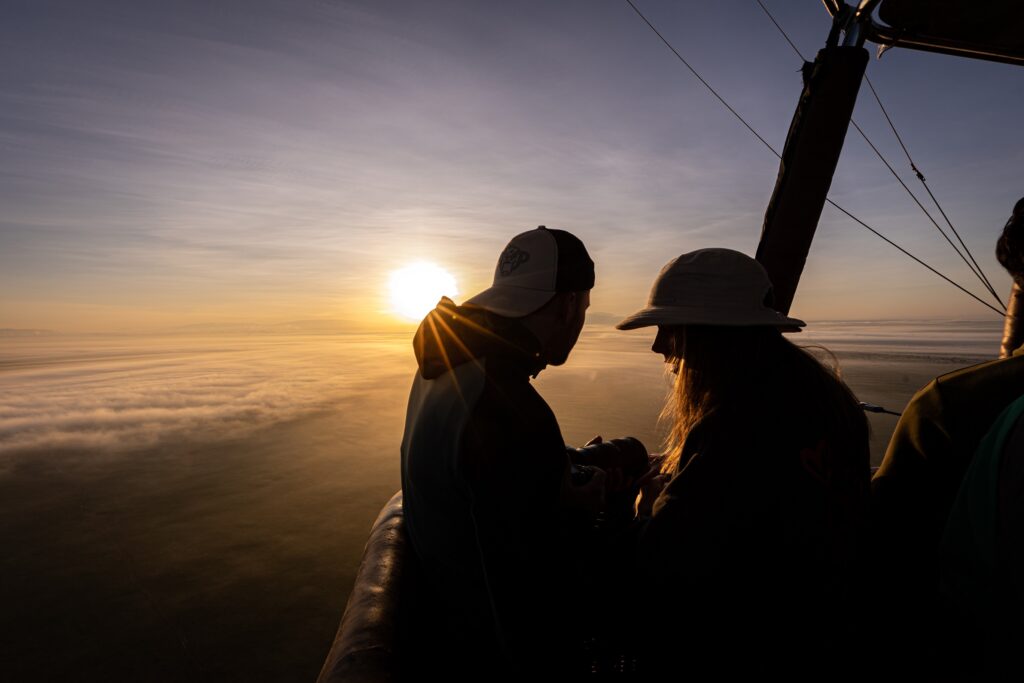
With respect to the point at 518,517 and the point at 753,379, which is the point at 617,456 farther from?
the point at 518,517

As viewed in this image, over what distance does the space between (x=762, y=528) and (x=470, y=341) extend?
1176 mm

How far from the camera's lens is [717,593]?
182 cm

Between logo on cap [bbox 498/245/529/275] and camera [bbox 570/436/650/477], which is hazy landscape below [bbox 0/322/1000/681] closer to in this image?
camera [bbox 570/436/650/477]

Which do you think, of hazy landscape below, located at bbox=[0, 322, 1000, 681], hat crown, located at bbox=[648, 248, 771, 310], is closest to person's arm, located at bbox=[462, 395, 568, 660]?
hat crown, located at bbox=[648, 248, 771, 310]

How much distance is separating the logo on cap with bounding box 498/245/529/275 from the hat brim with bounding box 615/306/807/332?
0.58m

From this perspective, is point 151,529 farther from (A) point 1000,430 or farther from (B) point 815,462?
(A) point 1000,430

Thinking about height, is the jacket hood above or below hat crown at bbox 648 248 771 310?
below

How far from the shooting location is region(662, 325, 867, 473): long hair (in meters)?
1.80

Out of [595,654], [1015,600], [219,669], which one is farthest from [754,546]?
[219,669]

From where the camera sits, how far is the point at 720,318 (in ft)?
6.63

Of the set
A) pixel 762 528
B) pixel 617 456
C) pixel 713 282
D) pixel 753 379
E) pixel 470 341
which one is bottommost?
pixel 617 456

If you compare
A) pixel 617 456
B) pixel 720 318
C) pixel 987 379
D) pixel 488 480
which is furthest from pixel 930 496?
pixel 488 480

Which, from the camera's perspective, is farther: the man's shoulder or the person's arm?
the man's shoulder

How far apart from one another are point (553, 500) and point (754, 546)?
696 millimetres
